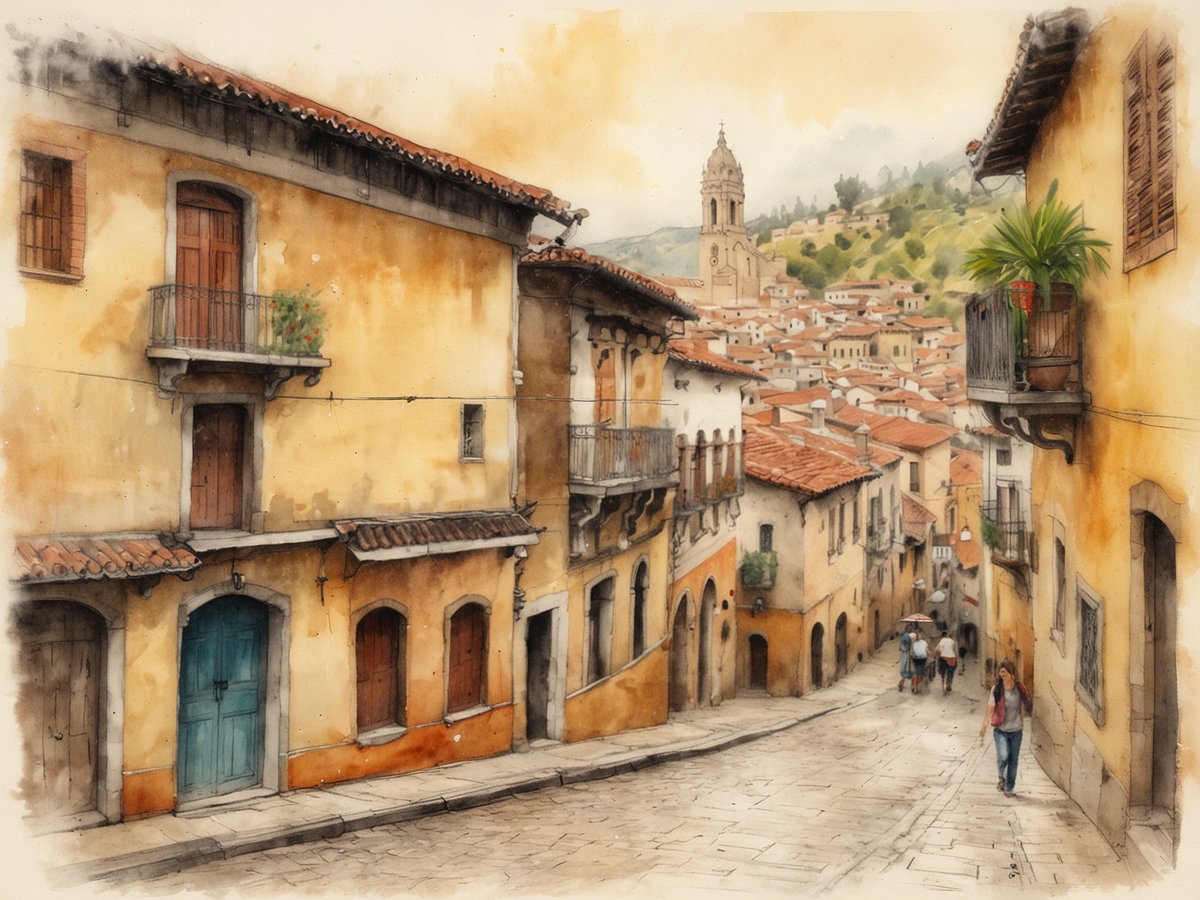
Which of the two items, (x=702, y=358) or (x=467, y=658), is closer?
(x=467, y=658)

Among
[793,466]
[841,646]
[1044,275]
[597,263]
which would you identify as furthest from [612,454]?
[841,646]

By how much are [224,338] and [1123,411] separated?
6.63m

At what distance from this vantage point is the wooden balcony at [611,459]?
11719mm

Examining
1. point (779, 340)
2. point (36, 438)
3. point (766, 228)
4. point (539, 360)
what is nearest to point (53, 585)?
point (36, 438)

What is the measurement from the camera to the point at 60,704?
697 cm

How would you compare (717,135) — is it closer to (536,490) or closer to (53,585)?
(536,490)

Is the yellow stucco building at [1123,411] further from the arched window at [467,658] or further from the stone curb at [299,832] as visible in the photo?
the arched window at [467,658]

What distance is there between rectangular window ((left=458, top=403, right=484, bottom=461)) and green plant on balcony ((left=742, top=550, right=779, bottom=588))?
12255 millimetres

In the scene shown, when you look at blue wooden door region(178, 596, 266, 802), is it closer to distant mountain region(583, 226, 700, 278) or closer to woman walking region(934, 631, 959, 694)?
distant mountain region(583, 226, 700, 278)

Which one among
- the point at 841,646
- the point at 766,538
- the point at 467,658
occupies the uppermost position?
the point at 766,538

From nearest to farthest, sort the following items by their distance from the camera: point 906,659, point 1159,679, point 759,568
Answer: point 1159,679 → point 759,568 → point 906,659

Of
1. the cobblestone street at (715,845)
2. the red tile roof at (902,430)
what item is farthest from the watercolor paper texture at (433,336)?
the red tile roof at (902,430)

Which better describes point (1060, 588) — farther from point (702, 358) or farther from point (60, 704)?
point (702, 358)

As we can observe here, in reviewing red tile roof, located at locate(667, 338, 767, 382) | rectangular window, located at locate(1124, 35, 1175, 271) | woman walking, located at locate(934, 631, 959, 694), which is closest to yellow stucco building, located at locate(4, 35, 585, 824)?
rectangular window, located at locate(1124, 35, 1175, 271)
